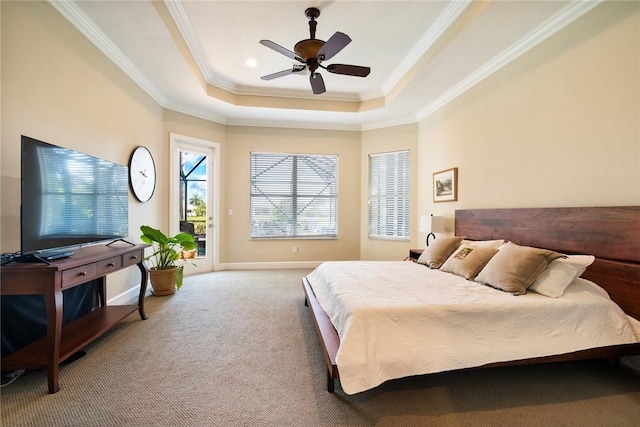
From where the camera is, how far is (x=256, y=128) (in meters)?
5.51

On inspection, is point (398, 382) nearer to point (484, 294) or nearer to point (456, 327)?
point (456, 327)

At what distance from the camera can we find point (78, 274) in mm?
1960

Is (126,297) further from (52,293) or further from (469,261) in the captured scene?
(469,261)

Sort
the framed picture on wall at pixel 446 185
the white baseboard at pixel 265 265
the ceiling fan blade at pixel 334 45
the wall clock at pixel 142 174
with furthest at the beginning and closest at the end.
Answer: the white baseboard at pixel 265 265, the framed picture on wall at pixel 446 185, the wall clock at pixel 142 174, the ceiling fan blade at pixel 334 45

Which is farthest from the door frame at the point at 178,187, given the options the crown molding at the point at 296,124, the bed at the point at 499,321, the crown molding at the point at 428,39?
the bed at the point at 499,321

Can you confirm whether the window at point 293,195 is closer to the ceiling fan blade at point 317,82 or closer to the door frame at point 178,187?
the door frame at point 178,187

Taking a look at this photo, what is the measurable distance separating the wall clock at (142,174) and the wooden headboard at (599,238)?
14.5ft

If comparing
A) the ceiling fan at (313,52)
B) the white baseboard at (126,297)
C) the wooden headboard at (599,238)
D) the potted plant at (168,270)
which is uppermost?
the ceiling fan at (313,52)

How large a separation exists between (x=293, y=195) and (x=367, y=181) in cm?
153

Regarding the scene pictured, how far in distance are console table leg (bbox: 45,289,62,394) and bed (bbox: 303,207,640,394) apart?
168cm

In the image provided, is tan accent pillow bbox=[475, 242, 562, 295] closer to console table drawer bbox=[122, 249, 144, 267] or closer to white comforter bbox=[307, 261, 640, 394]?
white comforter bbox=[307, 261, 640, 394]

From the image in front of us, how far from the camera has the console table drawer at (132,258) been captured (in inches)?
102

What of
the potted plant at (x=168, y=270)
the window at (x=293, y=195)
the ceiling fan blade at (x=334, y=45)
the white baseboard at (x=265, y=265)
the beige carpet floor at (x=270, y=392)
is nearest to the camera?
the beige carpet floor at (x=270, y=392)

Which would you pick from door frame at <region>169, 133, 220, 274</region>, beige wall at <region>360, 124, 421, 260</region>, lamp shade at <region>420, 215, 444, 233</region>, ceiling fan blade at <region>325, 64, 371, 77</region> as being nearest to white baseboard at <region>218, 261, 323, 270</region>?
door frame at <region>169, 133, 220, 274</region>
